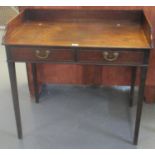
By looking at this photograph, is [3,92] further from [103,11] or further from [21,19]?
[103,11]

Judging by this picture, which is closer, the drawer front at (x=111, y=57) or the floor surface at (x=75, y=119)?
the drawer front at (x=111, y=57)

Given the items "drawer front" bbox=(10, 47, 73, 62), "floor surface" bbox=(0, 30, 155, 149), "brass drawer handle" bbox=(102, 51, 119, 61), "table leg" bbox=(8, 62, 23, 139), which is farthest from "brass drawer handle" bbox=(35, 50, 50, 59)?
"floor surface" bbox=(0, 30, 155, 149)

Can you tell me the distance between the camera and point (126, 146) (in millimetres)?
1582

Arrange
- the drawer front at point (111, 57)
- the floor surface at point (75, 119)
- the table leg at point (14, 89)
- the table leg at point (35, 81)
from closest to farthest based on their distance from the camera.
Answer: the drawer front at point (111, 57) → the table leg at point (14, 89) → the floor surface at point (75, 119) → the table leg at point (35, 81)

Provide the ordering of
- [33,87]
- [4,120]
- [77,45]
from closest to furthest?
1. [77,45]
2. [4,120]
3. [33,87]

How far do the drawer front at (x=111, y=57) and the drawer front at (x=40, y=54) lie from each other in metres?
0.08

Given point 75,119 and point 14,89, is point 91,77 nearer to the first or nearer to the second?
point 75,119

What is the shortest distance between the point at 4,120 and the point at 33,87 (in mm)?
377

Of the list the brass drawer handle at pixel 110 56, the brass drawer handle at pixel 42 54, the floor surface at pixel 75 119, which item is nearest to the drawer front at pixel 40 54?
the brass drawer handle at pixel 42 54

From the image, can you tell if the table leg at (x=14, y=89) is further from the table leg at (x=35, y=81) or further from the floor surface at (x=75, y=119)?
the table leg at (x=35, y=81)

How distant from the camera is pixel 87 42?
4.31 feet

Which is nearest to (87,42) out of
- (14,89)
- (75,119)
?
(14,89)

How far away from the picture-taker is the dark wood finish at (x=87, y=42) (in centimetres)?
128
